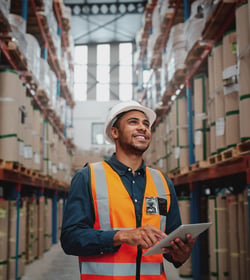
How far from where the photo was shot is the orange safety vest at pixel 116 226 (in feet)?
5.76

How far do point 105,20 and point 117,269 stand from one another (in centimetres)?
1760

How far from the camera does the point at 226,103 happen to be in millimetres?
3863

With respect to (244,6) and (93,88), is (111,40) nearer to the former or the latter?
(93,88)

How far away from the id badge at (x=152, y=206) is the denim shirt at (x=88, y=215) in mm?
37

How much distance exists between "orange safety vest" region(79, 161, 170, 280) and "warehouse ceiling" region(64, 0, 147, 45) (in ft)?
53.9

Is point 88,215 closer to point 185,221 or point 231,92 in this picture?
point 231,92

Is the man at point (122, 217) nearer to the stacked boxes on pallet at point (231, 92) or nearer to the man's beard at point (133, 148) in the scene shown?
the man's beard at point (133, 148)

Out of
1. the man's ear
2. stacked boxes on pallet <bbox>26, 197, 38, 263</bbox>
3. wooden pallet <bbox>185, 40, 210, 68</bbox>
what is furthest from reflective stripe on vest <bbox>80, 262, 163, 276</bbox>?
stacked boxes on pallet <bbox>26, 197, 38, 263</bbox>

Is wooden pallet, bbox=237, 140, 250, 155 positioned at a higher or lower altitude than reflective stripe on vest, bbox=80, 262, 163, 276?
higher

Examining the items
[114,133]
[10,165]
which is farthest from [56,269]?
[114,133]

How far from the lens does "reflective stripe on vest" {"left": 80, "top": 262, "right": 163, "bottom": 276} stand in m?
1.75

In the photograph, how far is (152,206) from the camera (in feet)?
6.13

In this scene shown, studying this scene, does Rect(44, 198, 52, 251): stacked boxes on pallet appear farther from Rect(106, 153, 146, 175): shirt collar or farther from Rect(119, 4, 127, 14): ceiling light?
Rect(119, 4, 127, 14): ceiling light

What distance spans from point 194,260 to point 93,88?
15.8m
